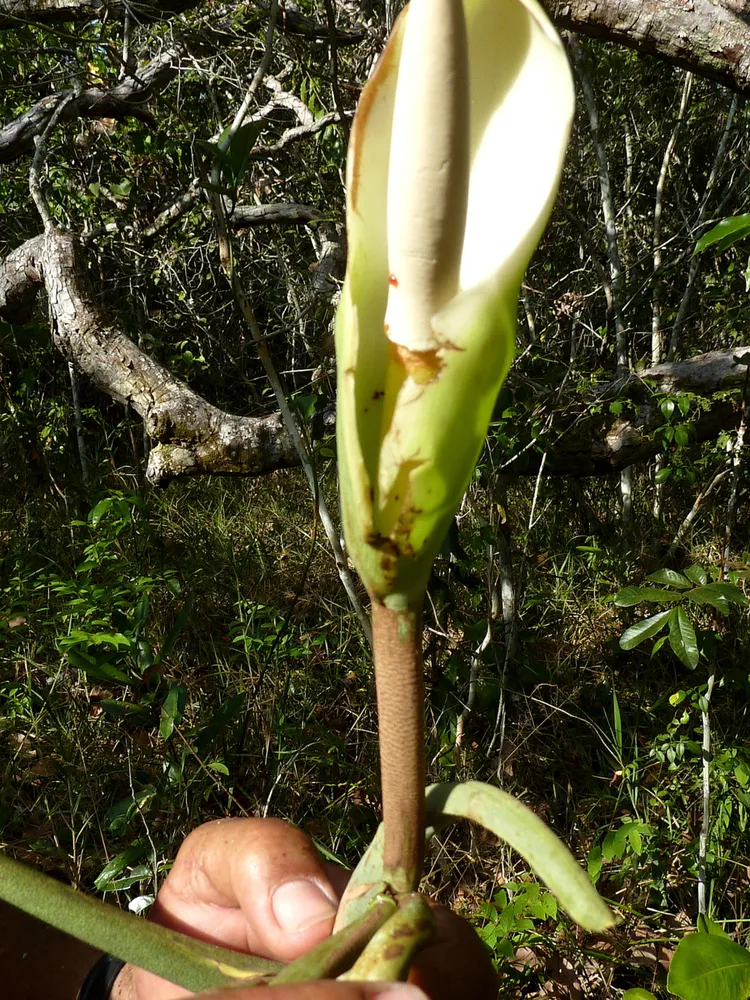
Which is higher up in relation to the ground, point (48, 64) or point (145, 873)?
point (48, 64)

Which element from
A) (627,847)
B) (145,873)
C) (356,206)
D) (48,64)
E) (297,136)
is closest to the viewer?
(356,206)

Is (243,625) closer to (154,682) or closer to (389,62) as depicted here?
(154,682)

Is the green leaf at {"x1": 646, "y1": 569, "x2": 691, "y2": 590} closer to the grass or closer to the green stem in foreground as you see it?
the grass

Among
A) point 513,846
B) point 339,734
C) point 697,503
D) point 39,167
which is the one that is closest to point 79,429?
point 39,167

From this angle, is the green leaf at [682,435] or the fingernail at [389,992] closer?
the fingernail at [389,992]

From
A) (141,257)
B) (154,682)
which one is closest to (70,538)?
(154,682)

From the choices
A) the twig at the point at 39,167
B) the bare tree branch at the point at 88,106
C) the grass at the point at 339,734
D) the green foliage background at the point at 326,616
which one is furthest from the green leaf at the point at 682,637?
the bare tree branch at the point at 88,106

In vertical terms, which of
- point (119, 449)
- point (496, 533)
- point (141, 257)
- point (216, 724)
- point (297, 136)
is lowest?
point (119, 449)

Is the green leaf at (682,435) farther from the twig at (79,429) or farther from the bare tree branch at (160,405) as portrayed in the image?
the twig at (79,429)
